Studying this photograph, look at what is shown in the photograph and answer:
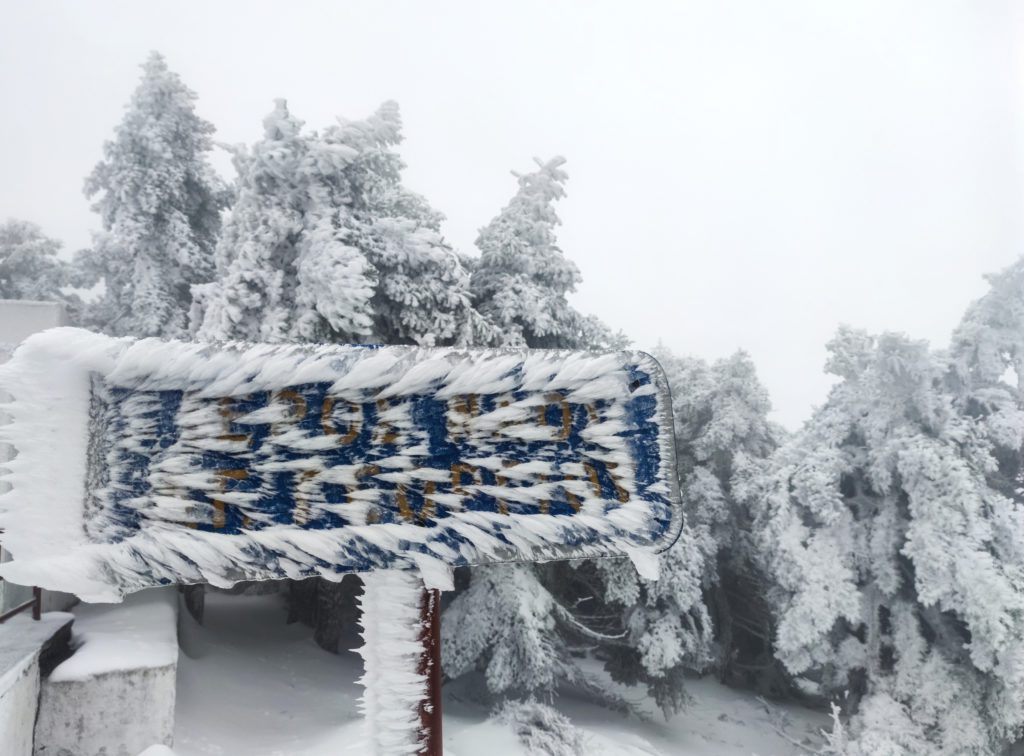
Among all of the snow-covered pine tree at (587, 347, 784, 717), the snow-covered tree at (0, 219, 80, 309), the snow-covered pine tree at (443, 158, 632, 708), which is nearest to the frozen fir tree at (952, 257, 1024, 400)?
the snow-covered pine tree at (587, 347, 784, 717)

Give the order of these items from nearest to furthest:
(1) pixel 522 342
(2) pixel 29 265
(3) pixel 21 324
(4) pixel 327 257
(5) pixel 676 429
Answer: (3) pixel 21 324
(4) pixel 327 257
(1) pixel 522 342
(5) pixel 676 429
(2) pixel 29 265

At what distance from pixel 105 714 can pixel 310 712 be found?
8.30ft

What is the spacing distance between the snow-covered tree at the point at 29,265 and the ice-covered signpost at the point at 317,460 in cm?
1086

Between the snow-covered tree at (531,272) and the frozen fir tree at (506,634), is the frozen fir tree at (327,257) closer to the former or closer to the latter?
the snow-covered tree at (531,272)

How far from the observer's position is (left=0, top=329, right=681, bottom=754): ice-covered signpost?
79cm

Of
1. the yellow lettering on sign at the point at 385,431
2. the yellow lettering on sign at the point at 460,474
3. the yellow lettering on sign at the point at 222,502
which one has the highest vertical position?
the yellow lettering on sign at the point at 385,431

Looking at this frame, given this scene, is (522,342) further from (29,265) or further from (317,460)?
(29,265)

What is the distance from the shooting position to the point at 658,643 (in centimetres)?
828

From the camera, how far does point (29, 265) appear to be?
10.3 meters

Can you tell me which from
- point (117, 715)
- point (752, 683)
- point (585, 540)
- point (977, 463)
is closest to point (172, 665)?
point (117, 715)

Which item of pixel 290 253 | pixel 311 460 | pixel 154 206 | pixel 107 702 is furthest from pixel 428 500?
pixel 154 206

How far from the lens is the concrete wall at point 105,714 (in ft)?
13.7

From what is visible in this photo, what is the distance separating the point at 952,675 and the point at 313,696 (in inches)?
288

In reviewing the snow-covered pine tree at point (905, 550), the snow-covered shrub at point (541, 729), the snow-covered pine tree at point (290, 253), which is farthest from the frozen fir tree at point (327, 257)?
the snow-covered pine tree at point (905, 550)
